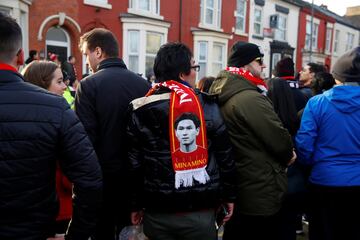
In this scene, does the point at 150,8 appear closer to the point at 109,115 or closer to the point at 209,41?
the point at 209,41

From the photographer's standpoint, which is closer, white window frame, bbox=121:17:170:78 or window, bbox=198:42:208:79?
white window frame, bbox=121:17:170:78

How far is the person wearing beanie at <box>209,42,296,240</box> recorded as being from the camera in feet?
8.61

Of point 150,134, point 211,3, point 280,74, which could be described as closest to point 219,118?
point 150,134

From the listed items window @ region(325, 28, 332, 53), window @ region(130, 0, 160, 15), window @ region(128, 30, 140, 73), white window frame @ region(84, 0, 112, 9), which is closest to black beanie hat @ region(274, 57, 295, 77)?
white window frame @ region(84, 0, 112, 9)

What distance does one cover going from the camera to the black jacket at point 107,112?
2.70 metres

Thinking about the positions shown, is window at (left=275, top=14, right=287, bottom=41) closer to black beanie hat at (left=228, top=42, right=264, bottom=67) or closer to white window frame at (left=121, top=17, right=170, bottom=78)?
white window frame at (left=121, top=17, right=170, bottom=78)

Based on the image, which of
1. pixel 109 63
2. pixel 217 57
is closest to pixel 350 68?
pixel 109 63

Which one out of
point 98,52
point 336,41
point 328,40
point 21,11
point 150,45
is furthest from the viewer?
point 336,41

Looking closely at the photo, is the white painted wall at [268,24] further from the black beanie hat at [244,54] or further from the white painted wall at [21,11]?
the black beanie hat at [244,54]

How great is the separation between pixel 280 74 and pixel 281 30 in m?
20.2

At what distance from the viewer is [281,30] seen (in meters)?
23.3

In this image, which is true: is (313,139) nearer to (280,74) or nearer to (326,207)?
(326,207)

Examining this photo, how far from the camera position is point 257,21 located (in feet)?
70.2

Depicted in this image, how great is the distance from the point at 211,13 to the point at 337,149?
16518 millimetres
